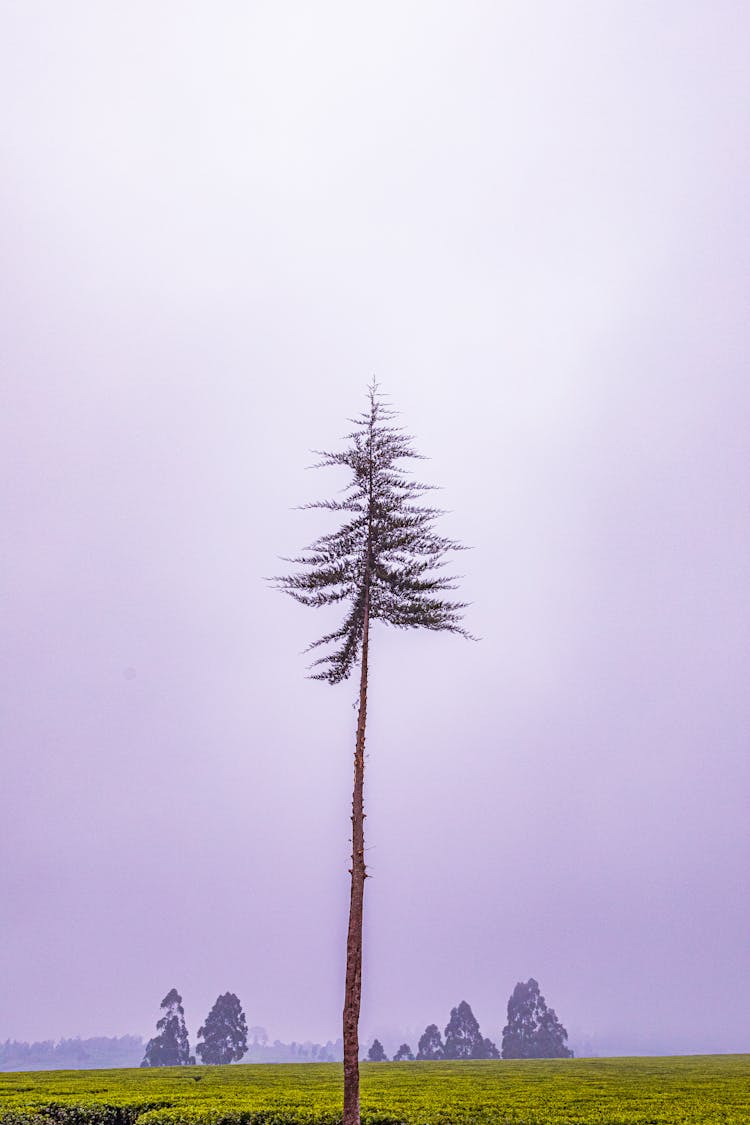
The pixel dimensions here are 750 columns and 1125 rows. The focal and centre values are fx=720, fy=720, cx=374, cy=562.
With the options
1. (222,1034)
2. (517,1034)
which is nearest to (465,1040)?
(517,1034)

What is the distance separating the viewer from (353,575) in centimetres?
1898

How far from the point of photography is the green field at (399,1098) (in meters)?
16.4

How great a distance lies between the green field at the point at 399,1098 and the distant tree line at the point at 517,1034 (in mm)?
64632

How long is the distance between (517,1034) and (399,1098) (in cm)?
7816

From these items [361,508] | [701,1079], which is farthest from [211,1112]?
[701,1079]

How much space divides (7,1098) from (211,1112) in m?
7.14

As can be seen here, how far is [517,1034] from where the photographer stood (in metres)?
83.5

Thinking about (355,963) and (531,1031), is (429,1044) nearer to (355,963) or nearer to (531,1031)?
(531,1031)

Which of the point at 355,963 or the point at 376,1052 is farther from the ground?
the point at 355,963

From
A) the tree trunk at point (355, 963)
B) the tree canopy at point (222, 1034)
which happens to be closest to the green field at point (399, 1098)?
the tree trunk at point (355, 963)

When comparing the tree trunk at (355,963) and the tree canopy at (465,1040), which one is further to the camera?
the tree canopy at (465,1040)

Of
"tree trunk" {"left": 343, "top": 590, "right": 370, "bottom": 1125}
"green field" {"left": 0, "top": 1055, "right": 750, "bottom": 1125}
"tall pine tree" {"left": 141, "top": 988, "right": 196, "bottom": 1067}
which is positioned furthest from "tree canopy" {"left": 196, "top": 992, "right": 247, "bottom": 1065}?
"tree trunk" {"left": 343, "top": 590, "right": 370, "bottom": 1125}

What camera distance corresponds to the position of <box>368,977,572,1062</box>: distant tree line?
8238 centimetres

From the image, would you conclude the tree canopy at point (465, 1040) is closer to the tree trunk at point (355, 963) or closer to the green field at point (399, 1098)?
the green field at point (399, 1098)
